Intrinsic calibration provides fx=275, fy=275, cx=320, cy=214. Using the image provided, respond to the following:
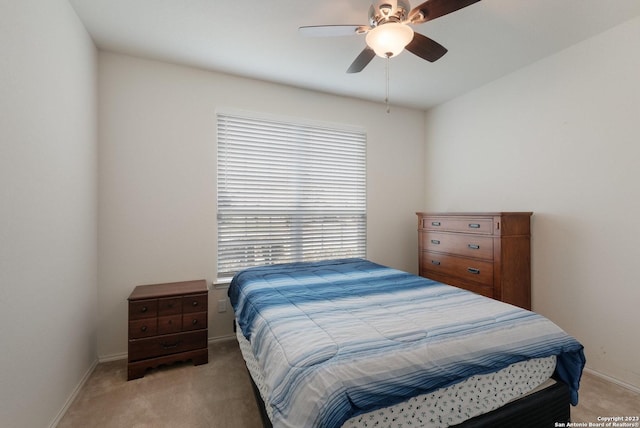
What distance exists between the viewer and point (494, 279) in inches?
98.2

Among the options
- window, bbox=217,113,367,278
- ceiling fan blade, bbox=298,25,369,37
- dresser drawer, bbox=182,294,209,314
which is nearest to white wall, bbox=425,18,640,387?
window, bbox=217,113,367,278

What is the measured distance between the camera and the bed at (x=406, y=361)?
102cm

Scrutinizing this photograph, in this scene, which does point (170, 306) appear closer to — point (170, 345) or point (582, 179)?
point (170, 345)

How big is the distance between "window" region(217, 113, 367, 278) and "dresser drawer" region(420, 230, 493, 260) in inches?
31.7

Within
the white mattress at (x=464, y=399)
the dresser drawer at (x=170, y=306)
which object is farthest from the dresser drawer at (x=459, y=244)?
the dresser drawer at (x=170, y=306)

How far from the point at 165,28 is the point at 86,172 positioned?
1298 millimetres

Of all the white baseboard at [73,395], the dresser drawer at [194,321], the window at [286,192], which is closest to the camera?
the white baseboard at [73,395]

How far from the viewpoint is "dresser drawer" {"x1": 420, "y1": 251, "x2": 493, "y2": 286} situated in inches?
101

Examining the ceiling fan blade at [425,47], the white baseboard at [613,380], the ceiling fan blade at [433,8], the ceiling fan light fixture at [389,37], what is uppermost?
the ceiling fan blade at [433,8]

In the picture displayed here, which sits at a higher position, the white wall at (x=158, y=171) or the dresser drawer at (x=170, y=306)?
the white wall at (x=158, y=171)

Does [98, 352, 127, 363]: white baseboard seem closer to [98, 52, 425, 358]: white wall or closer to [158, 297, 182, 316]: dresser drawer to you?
[98, 52, 425, 358]: white wall

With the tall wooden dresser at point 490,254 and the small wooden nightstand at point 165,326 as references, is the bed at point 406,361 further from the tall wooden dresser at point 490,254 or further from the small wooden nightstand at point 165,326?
the tall wooden dresser at point 490,254

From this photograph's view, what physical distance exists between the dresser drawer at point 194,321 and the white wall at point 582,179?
307 cm

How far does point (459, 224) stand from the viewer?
283cm
